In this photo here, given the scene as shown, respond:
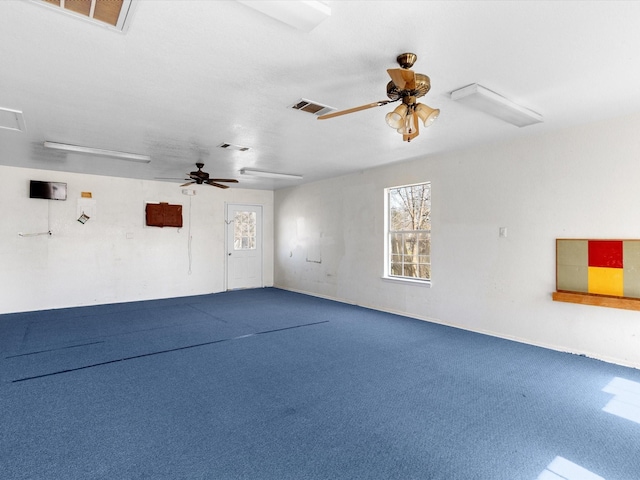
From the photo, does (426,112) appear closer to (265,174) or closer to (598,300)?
(598,300)

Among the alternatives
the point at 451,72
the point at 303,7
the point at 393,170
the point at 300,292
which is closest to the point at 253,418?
the point at 303,7

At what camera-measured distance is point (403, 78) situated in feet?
7.41

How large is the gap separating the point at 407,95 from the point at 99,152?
4.41 meters

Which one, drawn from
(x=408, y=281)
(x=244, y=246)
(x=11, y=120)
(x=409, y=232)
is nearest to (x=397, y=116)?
(x=409, y=232)

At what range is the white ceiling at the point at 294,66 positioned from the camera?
198 centimetres

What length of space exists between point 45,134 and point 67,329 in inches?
106

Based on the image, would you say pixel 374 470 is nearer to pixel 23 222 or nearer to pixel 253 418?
pixel 253 418

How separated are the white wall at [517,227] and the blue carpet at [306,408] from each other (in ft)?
1.27

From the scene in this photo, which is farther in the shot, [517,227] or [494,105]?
[517,227]

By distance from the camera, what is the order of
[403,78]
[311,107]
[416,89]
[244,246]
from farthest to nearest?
[244,246], [311,107], [416,89], [403,78]

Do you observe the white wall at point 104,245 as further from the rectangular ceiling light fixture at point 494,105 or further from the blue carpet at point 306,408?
the rectangular ceiling light fixture at point 494,105

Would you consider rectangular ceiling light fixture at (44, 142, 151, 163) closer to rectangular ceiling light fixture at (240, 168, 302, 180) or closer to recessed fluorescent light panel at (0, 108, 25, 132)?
recessed fluorescent light panel at (0, 108, 25, 132)

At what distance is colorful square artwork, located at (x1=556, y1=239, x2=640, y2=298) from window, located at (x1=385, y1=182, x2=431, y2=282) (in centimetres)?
187

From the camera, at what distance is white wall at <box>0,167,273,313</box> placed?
19.9 feet
